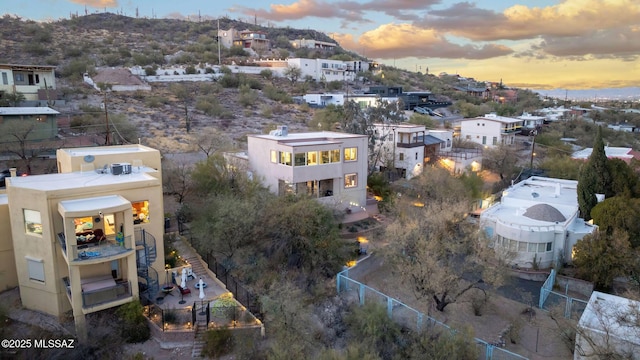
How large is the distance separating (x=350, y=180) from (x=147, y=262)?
16.8 m

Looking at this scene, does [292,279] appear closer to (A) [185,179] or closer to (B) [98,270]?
(B) [98,270]

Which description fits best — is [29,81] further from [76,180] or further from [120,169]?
[76,180]

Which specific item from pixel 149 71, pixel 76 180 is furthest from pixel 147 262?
pixel 149 71

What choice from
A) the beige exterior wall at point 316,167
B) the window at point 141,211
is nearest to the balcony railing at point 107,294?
the window at point 141,211

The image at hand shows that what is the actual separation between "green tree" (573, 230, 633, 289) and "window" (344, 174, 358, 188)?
48.7 feet

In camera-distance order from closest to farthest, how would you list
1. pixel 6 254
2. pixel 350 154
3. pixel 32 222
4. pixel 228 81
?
pixel 32 222
pixel 6 254
pixel 350 154
pixel 228 81

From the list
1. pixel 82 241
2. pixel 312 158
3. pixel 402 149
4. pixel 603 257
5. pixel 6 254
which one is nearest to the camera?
pixel 82 241

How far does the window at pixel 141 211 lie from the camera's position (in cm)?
2014

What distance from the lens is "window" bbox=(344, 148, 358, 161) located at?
3195 cm

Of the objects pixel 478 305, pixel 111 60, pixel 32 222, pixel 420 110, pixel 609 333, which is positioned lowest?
pixel 478 305

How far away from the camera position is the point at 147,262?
19.6 meters

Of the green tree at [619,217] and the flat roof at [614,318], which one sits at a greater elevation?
the green tree at [619,217]

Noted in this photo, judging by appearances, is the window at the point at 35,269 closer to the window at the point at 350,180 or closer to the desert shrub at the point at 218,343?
the desert shrub at the point at 218,343

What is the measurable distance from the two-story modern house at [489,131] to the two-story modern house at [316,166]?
29.1 meters
